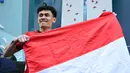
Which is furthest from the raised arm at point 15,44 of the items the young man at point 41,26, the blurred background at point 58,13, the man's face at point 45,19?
the blurred background at point 58,13

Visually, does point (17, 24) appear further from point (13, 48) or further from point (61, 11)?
point (13, 48)

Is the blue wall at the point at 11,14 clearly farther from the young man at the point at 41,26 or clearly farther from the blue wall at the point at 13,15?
the young man at the point at 41,26

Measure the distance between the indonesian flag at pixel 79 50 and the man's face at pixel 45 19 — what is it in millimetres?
67

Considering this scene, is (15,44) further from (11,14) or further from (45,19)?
(11,14)

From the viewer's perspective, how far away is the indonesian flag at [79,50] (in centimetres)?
211

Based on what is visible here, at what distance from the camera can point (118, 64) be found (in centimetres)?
222

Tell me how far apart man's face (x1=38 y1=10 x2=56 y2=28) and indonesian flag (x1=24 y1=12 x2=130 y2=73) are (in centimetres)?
7

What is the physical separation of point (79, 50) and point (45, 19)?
0.37 m

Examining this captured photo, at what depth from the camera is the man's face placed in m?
2.25

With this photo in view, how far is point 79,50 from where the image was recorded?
2.21 meters

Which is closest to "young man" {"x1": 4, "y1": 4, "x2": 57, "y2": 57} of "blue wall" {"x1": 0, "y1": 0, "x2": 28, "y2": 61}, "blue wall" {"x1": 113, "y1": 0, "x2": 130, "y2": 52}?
"blue wall" {"x1": 113, "y1": 0, "x2": 130, "y2": 52}

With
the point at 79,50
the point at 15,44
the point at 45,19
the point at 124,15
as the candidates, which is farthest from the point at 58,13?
the point at 15,44

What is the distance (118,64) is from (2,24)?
2401 millimetres

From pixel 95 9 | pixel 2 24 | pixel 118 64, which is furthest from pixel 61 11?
pixel 118 64
